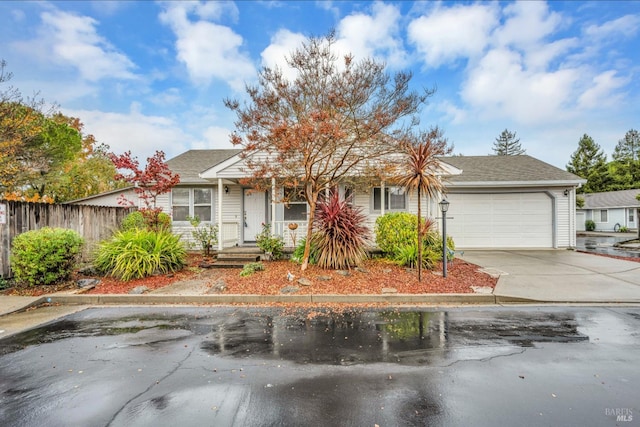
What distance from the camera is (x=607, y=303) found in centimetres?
611

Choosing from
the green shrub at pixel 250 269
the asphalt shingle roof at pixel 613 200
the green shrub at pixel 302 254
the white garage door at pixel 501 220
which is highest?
the asphalt shingle roof at pixel 613 200

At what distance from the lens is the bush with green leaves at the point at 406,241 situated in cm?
902

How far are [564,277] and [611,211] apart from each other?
3157 centimetres

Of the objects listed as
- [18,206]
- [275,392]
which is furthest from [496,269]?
[18,206]

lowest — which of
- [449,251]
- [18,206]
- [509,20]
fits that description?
[449,251]

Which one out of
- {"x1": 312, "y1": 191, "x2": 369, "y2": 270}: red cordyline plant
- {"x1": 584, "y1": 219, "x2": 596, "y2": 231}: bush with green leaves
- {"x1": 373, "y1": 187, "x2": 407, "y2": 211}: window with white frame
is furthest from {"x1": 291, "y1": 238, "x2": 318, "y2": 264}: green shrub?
{"x1": 584, "y1": 219, "x2": 596, "y2": 231}: bush with green leaves

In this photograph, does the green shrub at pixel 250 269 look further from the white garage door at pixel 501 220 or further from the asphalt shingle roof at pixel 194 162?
the white garage door at pixel 501 220

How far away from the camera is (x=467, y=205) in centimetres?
1411

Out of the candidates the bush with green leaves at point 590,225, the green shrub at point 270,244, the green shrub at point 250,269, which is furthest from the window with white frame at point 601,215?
the green shrub at point 250,269

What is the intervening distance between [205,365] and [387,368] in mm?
2155

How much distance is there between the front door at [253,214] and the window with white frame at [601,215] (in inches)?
1419

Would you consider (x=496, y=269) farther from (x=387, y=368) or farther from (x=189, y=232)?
(x=189, y=232)

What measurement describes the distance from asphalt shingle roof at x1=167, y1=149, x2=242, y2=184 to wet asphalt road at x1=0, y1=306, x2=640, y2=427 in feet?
27.8

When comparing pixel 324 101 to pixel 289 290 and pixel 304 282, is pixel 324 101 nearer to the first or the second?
pixel 304 282
